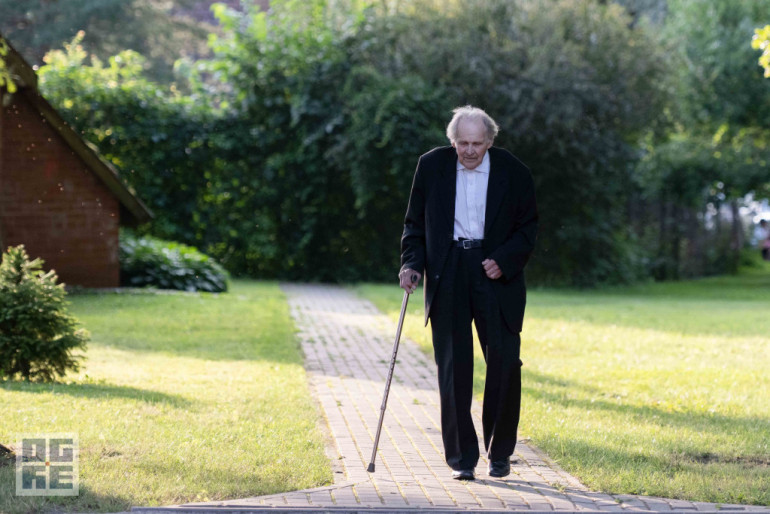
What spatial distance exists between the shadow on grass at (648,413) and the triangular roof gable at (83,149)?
9723 mm

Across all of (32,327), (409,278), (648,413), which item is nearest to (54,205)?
(32,327)

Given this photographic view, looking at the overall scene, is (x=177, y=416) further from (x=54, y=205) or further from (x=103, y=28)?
(x=103, y=28)

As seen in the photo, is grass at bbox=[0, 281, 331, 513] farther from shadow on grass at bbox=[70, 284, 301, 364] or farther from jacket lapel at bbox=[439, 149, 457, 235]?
jacket lapel at bbox=[439, 149, 457, 235]

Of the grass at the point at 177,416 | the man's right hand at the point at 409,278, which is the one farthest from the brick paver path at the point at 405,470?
the man's right hand at the point at 409,278

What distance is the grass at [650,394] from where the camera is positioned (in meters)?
5.72

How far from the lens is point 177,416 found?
7160mm

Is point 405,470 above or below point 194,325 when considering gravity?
above

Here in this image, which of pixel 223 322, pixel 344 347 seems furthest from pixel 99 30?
pixel 344 347

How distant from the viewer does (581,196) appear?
22000mm

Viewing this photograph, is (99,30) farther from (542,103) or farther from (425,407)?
(425,407)

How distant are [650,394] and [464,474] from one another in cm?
378

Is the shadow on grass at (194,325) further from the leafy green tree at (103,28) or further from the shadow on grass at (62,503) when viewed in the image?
the leafy green tree at (103,28)

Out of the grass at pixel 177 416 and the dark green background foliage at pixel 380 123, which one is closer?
the grass at pixel 177 416

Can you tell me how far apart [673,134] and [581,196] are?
6.43m
